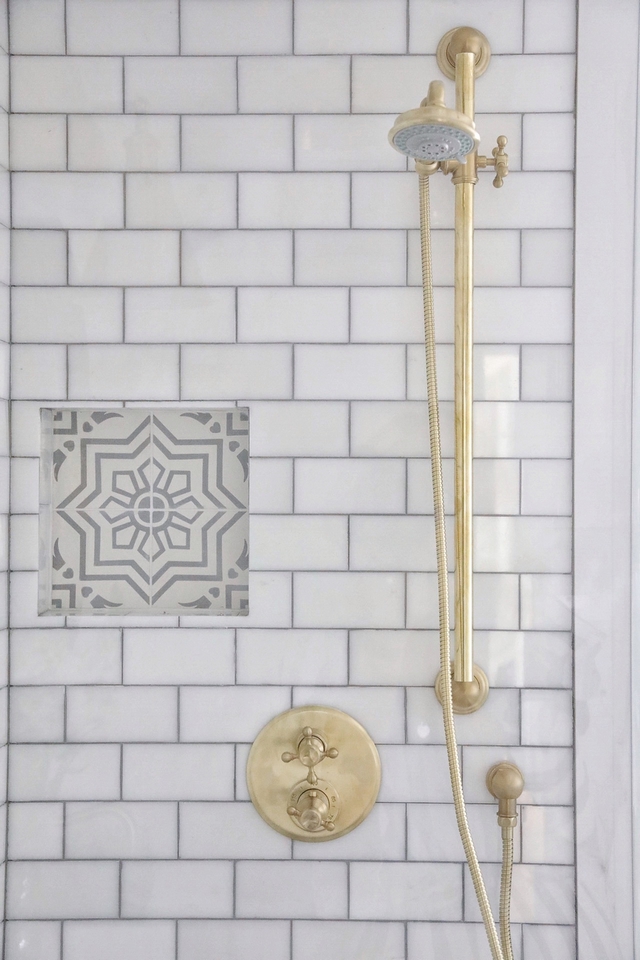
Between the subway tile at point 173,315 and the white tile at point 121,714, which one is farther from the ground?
the subway tile at point 173,315

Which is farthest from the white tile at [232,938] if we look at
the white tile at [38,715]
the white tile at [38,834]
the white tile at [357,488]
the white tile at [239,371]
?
the white tile at [239,371]

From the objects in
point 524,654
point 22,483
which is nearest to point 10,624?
point 22,483

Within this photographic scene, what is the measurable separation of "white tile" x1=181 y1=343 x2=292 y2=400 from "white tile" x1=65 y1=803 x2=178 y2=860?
662 mm

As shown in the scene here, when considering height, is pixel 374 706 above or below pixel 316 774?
above

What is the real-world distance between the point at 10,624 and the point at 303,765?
518 mm

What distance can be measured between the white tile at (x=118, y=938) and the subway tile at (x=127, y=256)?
1.02 meters

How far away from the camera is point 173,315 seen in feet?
3.64

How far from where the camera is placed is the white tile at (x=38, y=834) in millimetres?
1104

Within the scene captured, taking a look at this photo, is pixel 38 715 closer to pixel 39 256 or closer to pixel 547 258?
pixel 39 256

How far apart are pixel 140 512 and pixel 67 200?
0.51 meters

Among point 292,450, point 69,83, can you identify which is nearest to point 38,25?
point 69,83

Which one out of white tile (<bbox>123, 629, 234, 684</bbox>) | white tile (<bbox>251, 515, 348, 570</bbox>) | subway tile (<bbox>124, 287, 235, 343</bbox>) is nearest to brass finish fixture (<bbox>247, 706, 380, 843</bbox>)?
white tile (<bbox>123, 629, 234, 684</bbox>)

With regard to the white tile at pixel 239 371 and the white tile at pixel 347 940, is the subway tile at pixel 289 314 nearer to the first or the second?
the white tile at pixel 239 371

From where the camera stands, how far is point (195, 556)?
1.14m
